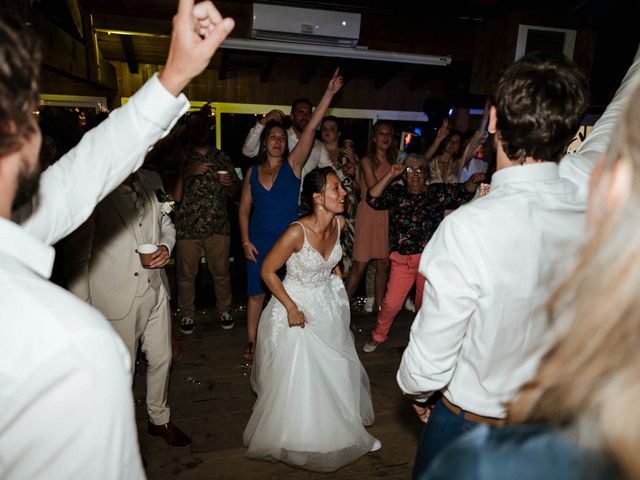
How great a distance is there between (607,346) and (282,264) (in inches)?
75.4

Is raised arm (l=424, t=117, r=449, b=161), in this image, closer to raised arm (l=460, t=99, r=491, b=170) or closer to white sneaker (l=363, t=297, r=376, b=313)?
raised arm (l=460, t=99, r=491, b=170)

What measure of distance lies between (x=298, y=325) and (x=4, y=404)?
1.77 m

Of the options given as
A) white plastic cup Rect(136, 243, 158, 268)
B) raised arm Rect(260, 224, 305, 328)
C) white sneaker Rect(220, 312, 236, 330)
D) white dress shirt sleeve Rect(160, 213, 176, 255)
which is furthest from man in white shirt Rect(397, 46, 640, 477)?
white sneaker Rect(220, 312, 236, 330)

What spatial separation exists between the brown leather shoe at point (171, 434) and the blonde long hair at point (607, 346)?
223cm

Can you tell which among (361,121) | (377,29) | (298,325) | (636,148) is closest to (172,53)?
(636,148)

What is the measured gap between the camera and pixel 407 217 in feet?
10.7

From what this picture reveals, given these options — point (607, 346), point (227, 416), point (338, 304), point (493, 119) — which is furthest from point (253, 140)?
point (607, 346)

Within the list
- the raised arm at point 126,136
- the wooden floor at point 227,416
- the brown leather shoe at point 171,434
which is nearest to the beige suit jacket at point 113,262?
the brown leather shoe at point 171,434

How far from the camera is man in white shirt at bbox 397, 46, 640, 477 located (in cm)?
107

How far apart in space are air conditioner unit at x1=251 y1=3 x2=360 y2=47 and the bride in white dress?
267 centimetres

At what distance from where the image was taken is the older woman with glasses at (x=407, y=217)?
3.25 meters

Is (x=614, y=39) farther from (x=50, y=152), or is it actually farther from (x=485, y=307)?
(x=50, y=152)

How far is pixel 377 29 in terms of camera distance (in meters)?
5.08

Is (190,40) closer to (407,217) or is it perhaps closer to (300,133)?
(407,217)
